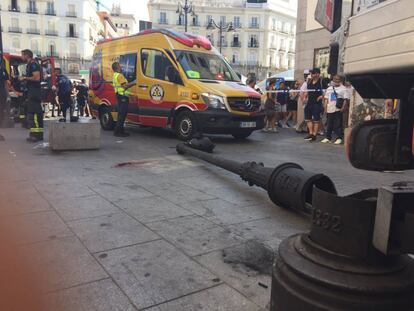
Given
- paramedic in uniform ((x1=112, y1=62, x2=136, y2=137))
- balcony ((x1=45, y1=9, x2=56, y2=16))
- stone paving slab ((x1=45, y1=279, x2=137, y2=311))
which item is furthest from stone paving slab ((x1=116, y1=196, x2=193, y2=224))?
balcony ((x1=45, y1=9, x2=56, y2=16))

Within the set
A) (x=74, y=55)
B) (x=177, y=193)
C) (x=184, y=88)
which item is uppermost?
(x=74, y=55)

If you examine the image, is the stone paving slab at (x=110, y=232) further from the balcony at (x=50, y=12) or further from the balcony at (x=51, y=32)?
the balcony at (x=50, y=12)

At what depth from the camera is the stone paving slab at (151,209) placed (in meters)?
3.95

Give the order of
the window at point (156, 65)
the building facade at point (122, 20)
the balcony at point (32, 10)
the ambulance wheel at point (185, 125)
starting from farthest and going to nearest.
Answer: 1. the building facade at point (122, 20)
2. the balcony at point (32, 10)
3. the window at point (156, 65)
4. the ambulance wheel at point (185, 125)

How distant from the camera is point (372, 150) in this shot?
6.07 feet

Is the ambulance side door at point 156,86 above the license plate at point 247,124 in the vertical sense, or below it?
above

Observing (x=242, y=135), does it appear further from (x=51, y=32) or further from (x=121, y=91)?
(x=51, y=32)

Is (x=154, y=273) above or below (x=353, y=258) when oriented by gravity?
below

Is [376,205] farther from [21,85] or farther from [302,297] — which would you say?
[21,85]

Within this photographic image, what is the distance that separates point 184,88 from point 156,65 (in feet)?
4.18

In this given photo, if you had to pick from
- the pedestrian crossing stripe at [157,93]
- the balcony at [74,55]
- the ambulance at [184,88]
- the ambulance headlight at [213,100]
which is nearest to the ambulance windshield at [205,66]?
the ambulance at [184,88]

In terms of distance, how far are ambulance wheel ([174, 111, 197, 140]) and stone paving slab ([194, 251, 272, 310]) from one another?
666 centimetres

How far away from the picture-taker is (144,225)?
145 inches

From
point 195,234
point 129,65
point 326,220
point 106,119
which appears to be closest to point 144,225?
point 195,234
